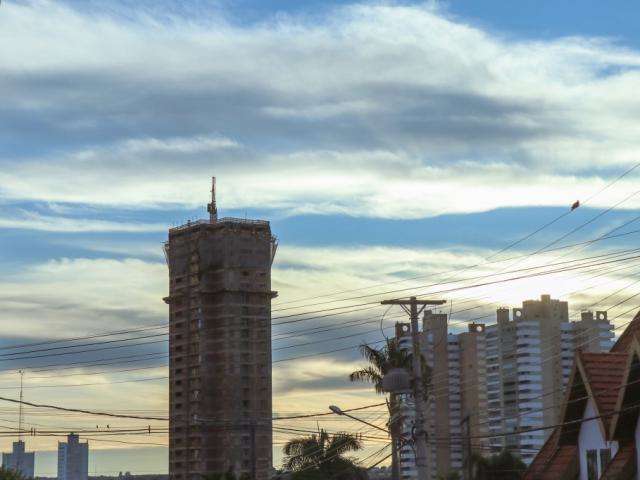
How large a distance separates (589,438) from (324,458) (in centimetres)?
6183

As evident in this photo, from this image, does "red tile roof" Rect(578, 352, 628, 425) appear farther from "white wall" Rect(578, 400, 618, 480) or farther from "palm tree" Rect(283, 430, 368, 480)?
"palm tree" Rect(283, 430, 368, 480)

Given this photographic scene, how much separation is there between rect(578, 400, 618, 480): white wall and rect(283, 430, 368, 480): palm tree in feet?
192

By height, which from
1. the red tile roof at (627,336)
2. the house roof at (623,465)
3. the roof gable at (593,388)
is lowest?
the house roof at (623,465)

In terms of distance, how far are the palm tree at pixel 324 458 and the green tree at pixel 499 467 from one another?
32.0ft

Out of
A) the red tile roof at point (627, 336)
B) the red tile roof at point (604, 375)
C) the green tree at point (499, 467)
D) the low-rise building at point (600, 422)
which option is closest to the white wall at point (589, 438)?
the low-rise building at point (600, 422)

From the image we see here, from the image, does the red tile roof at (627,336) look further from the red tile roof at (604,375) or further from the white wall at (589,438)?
the white wall at (589,438)

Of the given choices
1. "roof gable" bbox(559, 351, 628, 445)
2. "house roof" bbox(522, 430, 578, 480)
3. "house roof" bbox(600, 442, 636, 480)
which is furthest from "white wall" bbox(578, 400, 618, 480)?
"house roof" bbox(600, 442, 636, 480)

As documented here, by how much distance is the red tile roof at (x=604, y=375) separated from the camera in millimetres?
43375

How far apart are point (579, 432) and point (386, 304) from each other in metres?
13.9

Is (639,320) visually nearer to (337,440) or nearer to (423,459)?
(423,459)

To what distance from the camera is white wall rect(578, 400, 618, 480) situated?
44.4 m

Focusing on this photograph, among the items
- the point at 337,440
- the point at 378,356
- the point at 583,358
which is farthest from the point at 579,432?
the point at 337,440

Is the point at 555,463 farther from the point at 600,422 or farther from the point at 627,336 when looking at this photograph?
the point at 627,336

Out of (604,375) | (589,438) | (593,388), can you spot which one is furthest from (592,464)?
(604,375)
